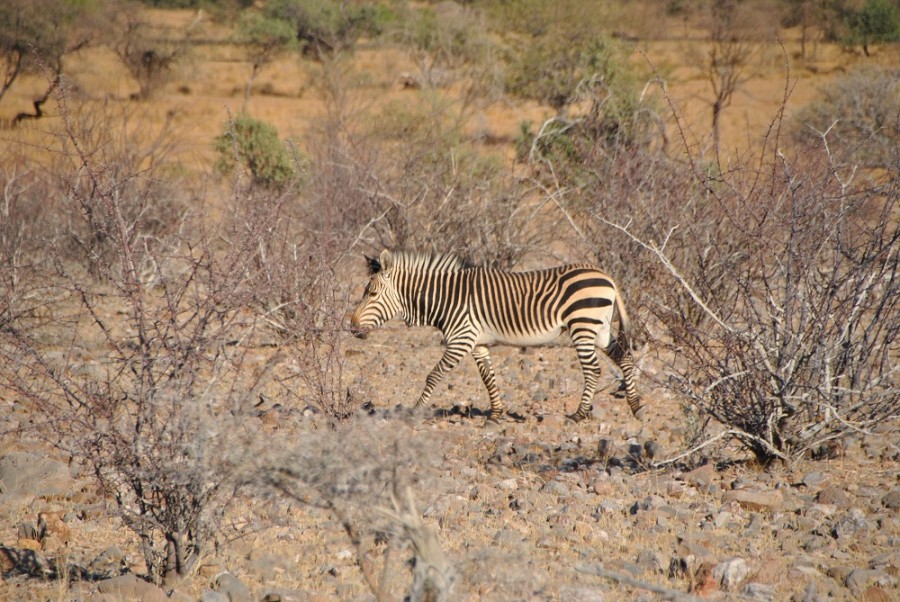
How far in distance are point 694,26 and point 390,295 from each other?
25.1 meters

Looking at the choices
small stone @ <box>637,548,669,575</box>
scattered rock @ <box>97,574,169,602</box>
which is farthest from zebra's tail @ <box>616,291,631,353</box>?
scattered rock @ <box>97,574,169,602</box>

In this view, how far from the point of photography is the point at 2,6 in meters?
22.5

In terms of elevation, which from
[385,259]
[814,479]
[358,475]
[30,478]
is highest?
[358,475]

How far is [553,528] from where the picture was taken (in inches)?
201

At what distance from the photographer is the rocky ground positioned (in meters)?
4.19

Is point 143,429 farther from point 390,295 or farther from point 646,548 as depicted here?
point 390,295

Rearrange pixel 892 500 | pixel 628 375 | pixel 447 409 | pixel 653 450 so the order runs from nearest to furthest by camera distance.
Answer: pixel 892 500 < pixel 653 450 < pixel 628 375 < pixel 447 409

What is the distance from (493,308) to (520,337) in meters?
0.34

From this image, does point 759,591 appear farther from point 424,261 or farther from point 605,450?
point 424,261

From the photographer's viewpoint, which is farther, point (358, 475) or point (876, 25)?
point (876, 25)

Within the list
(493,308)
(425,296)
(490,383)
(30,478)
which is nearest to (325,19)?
(425,296)

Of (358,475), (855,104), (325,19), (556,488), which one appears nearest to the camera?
(358,475)

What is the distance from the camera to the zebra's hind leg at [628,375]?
771 cm

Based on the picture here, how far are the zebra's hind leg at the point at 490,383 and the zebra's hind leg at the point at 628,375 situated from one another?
3.38ft
